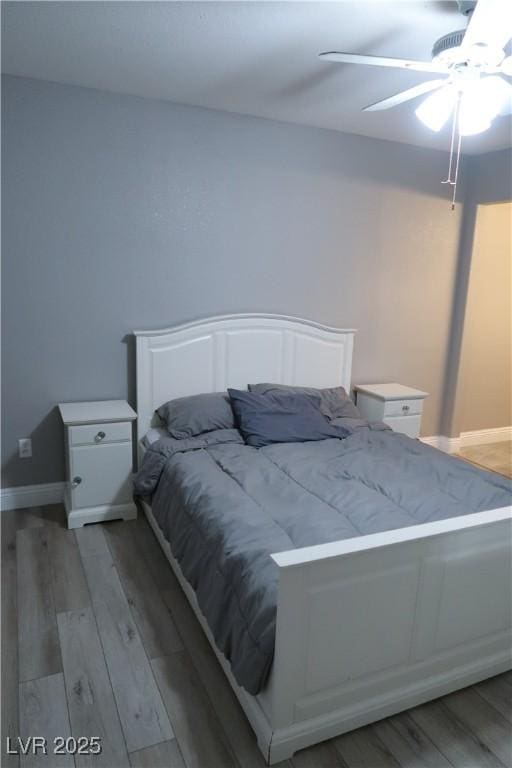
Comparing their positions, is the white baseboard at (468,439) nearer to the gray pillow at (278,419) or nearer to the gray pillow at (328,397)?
the gray pillow at (328,397)

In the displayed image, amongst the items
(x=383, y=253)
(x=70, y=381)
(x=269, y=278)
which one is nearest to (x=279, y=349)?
(x=269, y=278)

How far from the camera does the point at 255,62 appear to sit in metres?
2.37

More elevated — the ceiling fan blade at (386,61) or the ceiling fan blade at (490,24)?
the ceiling fan blade at (490,24)

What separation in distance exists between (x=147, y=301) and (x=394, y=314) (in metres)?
1.93

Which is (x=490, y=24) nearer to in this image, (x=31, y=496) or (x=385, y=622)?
(x=385, y=622)

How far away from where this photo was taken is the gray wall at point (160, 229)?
2836mm

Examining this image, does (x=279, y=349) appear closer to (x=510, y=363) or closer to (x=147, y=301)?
(x=147, y=301)

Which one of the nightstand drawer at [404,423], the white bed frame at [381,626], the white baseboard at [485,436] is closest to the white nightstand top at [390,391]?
the nightstand drawer at [404,423]

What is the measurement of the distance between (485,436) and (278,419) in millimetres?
2624

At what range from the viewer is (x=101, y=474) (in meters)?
2.88

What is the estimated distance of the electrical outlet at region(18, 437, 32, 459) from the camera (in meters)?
3.01

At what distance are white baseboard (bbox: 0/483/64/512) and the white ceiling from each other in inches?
89.0

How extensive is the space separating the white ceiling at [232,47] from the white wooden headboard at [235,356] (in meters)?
1.31

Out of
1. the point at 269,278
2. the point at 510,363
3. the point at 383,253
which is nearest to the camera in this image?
the point at 269,278
